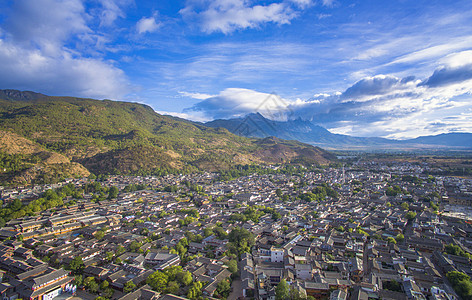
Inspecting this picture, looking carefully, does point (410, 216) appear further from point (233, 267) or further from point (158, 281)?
point (158, 281)

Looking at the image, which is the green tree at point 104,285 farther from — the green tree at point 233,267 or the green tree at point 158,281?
the green tree at point 233,267

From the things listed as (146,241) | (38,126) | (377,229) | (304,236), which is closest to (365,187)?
(377,229)

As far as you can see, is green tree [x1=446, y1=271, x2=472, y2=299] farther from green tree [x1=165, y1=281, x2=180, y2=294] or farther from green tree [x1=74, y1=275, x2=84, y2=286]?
green tree [x1=74, y1=275, x2=84, y2=286]

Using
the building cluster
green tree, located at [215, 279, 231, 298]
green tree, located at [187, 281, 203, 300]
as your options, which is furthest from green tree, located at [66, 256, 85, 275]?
green tree, located at [215, 279, 231, 298]

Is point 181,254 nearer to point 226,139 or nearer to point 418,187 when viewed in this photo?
point 418,187

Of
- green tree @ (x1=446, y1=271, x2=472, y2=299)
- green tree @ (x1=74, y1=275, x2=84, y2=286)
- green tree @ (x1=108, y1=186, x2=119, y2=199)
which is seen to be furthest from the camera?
green tree @ (x1=108, y1=186, x2=119, y2=199)
